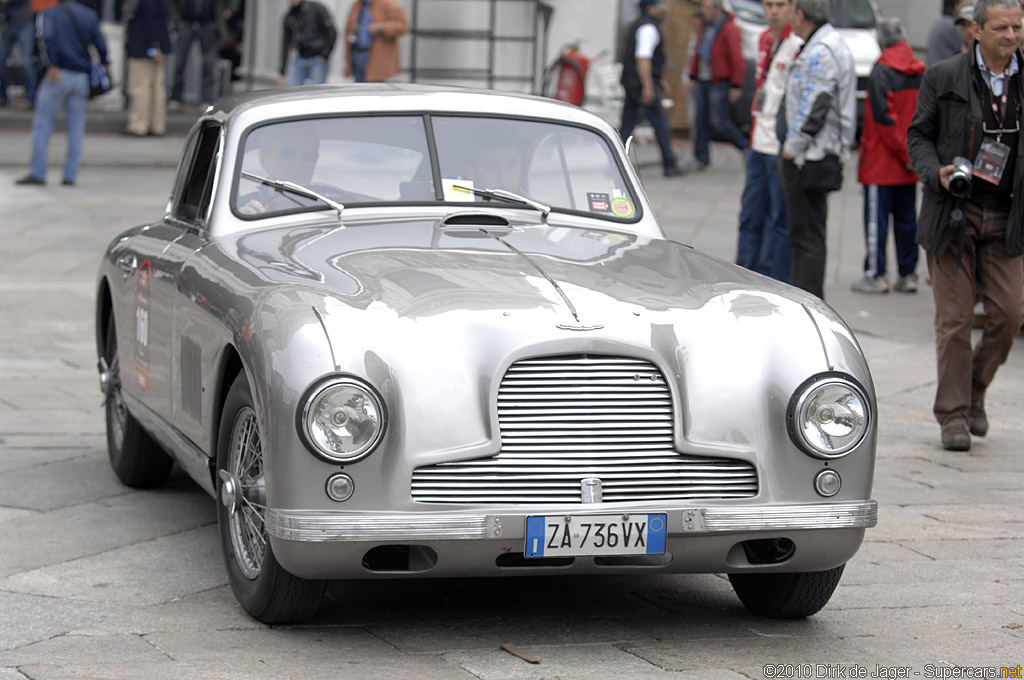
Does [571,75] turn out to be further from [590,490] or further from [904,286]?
[590,490]

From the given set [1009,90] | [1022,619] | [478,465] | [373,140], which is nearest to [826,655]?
[1022,619]

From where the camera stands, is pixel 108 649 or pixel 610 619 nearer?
pixel 108 649

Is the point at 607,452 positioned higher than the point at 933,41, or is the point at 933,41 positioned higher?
the point at 933,41

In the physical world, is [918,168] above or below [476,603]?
above

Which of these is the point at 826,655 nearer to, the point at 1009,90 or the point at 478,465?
the point at 478,465

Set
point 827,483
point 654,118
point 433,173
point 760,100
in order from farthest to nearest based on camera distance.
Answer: point 654,118
point 760,100
point 433,173
point 827,483

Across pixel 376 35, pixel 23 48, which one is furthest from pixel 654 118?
pixel 23 48

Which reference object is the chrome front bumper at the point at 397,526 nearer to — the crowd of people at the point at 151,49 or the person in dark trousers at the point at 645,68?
Answer: the crowd of people at the point at 151,49

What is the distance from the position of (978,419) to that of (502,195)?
309 centimetres

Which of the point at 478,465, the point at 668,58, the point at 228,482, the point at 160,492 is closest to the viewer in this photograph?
the point at 478,465

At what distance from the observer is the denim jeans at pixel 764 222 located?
11.0 metres

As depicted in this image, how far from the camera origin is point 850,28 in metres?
22.5

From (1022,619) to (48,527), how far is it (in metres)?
3.47

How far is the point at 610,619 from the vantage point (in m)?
4.94
